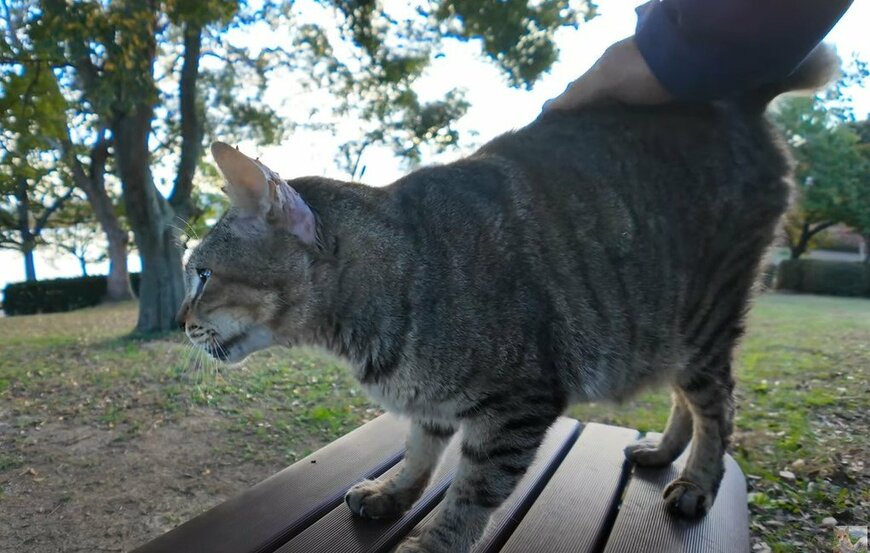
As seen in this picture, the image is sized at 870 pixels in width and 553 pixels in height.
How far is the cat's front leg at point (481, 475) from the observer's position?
5.64 feet

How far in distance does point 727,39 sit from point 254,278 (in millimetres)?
1623

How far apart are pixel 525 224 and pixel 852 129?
17.7m

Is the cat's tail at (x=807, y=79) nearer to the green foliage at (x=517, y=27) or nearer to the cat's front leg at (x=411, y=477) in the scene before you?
the cat's front leg at (x=411, y=477)

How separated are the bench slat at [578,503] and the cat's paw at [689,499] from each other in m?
0.19

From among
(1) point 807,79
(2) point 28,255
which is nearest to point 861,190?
(1) point 807,79

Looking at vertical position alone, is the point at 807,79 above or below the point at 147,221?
below

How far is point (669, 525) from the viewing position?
6.38 ft

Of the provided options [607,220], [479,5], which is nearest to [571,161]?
[607,220]

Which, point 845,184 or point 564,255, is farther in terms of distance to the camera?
point 845,184

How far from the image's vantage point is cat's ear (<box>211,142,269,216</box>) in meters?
1.75

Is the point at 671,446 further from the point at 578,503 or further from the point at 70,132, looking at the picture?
the point at 70,132

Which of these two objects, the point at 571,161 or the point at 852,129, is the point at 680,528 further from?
the point at 852,129

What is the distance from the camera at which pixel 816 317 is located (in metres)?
10.0

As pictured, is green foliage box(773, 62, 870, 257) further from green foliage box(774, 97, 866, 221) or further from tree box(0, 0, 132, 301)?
tree box(0, 0, 132, 301)
